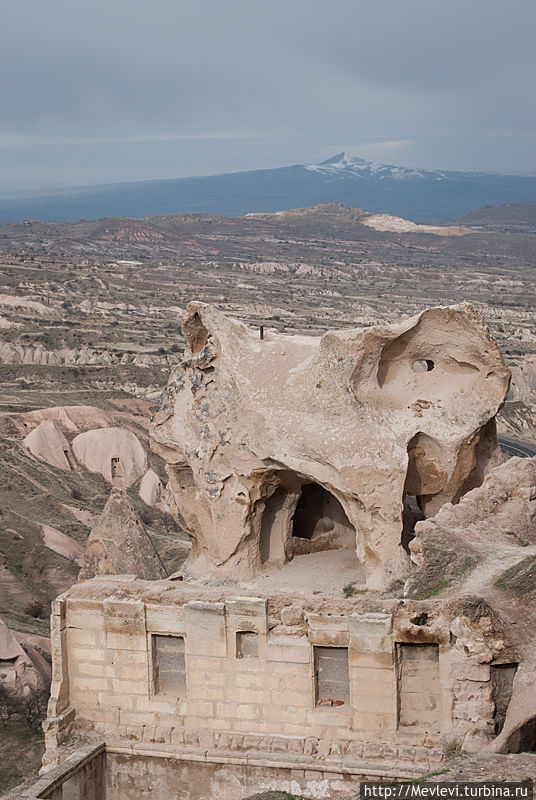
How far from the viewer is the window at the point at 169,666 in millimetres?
16422

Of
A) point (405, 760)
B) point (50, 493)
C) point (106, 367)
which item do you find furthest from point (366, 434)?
point (106, 367)

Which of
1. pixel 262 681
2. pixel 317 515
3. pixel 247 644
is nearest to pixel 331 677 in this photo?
pixel 262 681

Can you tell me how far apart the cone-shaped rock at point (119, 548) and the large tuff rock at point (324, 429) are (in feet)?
31.7

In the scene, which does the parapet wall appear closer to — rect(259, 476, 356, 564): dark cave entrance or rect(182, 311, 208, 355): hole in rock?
rect(259, 476, 356, 564): dark cave entrance

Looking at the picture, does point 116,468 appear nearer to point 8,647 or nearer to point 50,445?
point 50,445

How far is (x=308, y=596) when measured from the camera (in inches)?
635

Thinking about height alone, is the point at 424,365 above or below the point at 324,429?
above

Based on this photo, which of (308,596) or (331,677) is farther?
(308,596)

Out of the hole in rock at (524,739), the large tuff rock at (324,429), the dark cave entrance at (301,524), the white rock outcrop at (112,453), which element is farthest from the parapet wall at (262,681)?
the white rock outcrop at (112,453)

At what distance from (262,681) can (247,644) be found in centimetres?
58

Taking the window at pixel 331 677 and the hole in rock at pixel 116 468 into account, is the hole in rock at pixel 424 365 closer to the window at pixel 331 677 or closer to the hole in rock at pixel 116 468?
the window at pixel 331 677

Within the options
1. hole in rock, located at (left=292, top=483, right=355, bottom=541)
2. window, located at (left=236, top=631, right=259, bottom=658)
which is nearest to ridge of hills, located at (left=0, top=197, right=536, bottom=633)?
hole in rock, located at (left=292, top=483, right=355, bottom=541)

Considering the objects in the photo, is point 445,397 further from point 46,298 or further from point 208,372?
point 46,298

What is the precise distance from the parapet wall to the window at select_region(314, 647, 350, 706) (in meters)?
0.02
